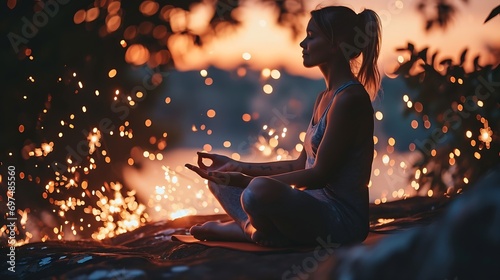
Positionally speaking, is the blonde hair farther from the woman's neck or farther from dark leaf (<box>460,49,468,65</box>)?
dark leaf (<box>460,49,468,65</box>)

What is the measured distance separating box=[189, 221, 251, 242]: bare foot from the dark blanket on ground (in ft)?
0.46

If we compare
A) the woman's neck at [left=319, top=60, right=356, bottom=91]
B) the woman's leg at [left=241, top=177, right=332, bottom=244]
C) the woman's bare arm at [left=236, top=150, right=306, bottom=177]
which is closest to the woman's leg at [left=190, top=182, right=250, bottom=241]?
the woman's bare arm at [left=236, top=150, right=306, bottom=177]

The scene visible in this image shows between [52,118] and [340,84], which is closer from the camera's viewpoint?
[340,84]

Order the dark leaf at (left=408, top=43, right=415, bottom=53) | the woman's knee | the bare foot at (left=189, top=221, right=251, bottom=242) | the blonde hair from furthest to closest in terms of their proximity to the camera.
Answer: the dark leaf at (left=408, top=43, right=415, bottom=53) < the bare foot at (left=189, top=221, right=251, bottom=242) < the blonde hair < the woman's knee

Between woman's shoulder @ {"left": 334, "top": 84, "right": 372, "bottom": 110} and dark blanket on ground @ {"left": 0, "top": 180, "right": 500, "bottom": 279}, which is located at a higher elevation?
woman's shoulder @ {"left": 334, "top": 84, "right": 372, "bottom": 110}

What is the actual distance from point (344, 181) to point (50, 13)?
1761 millimetres

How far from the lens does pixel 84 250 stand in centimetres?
302

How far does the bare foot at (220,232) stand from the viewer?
9.27ft

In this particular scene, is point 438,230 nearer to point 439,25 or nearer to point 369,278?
point 369,278

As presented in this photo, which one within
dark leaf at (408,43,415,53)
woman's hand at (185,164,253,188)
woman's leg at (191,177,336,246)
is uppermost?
dark leaf at (408,43,415,53)

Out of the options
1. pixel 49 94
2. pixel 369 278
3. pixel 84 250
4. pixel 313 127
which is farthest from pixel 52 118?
pixel 369 278

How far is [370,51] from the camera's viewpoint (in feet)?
8.91

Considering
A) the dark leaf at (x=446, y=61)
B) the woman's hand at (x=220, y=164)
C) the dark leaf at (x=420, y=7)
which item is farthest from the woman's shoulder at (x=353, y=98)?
the dark leaf at (x=446, y=61)

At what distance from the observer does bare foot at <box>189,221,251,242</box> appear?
2.82 meters
